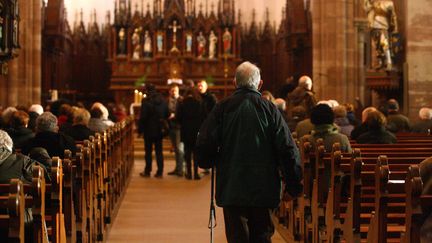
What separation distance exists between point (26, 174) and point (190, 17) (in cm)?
2044

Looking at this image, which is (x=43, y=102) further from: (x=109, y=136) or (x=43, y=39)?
(x=109, y=136)

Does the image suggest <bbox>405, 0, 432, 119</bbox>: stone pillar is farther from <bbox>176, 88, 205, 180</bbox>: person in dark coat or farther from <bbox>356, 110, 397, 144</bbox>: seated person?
<bbox>356, 110, 397, 144</bbox>: seated person

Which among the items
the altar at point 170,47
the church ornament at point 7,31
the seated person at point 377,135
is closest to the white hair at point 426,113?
the seated person at point 377,135

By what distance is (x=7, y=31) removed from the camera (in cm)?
1172

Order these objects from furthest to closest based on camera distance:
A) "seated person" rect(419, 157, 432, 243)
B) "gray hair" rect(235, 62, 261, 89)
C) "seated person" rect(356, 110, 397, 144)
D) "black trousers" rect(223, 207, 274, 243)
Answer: "seated person" rect(356, 110, 397, 144)
"gray hair" rect(235, 62, 261, 89)
"black trousers" rect(223, 207, 274, 243)
"seated person" rect(419, 157, 432, 243)

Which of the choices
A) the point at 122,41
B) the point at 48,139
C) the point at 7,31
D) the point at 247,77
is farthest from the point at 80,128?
the point at 122,41

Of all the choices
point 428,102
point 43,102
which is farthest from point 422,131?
point 43,102

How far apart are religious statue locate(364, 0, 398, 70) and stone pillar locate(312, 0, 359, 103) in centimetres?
222

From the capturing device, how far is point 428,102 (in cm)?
1547

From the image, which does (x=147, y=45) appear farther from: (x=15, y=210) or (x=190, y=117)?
(x=15, y=210)

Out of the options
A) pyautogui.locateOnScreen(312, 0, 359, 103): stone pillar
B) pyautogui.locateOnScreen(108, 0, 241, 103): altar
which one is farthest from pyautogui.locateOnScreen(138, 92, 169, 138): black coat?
pyautogui.locateOnScreen(108, 0, 241, 103): altar

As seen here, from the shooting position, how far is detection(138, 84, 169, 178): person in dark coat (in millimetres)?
13109

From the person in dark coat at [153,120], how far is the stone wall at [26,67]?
4.70 metres

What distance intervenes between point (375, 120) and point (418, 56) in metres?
7.07
